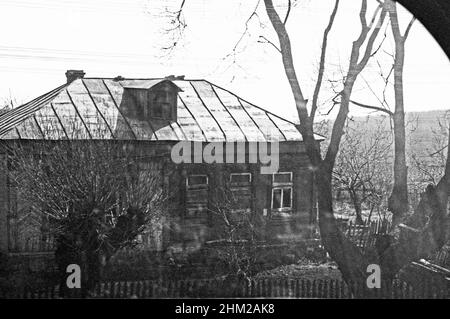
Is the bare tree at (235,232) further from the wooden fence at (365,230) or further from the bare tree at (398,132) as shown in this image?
the bare tree at (398,132)

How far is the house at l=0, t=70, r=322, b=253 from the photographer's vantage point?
5.14 metres

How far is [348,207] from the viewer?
5438mm

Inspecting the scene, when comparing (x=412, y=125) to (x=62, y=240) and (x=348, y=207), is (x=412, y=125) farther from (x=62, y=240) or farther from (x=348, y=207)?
(x=62, y=240)

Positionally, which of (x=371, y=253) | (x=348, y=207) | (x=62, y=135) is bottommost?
(x=371, y=253)

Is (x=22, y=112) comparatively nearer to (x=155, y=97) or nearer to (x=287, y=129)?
(x=155, y=97)

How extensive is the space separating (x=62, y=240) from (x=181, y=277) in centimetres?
95

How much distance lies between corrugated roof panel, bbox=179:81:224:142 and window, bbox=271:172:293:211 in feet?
1.78

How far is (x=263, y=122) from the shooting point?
5367mm

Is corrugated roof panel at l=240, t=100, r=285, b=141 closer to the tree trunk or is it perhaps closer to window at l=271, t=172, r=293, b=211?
window at l=271, t=172, r=293, b=211

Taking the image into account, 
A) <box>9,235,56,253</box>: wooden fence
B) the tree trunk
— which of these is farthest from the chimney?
the tree trunk

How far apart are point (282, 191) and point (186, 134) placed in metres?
0.87

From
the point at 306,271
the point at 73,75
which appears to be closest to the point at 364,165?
the point at 306,271

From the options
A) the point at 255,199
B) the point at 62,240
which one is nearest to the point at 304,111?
the point at 255,199

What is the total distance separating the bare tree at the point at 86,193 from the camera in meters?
5.11
